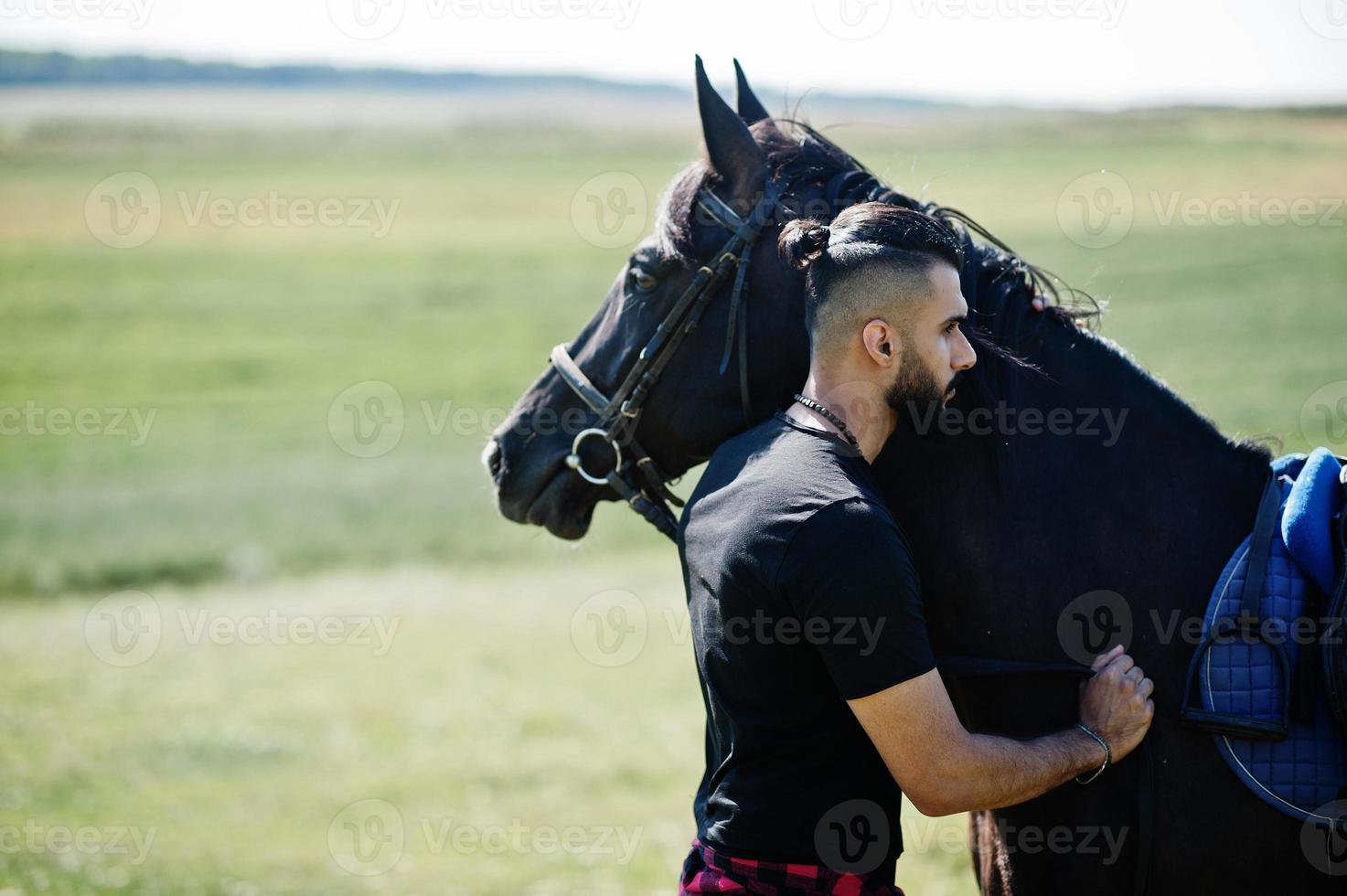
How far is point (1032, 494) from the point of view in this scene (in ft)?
10.4

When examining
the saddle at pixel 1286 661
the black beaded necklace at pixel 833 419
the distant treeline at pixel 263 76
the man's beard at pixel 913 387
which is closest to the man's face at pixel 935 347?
the man's beard at pixel 913 387

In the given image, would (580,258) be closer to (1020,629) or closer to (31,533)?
(31,533)

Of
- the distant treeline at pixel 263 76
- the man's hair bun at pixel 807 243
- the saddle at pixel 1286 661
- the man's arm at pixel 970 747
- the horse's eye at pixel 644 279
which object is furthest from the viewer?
the distant treeline at pixel 263 76

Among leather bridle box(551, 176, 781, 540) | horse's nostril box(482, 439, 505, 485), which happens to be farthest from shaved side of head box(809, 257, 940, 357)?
horse's nostril box(482, 439, 505, 485)

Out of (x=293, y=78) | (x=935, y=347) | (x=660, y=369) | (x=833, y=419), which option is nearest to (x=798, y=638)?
(x=833, y=419)

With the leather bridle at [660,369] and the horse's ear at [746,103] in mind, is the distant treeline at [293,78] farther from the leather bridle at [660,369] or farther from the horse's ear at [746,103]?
the leather bridle at [660,369]

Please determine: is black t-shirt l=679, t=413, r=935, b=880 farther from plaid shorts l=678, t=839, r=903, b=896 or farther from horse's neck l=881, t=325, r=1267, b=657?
horse's neck l=881, t=325, r=1267, b=657

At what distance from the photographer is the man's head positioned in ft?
9.64

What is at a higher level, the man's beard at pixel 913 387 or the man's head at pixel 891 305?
the man's head at pixel 891 305

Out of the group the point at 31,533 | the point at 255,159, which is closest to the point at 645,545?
the point at 31,533

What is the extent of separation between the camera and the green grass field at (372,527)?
7492 mm

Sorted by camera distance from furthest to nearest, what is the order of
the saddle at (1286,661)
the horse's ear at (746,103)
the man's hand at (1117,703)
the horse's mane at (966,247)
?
1. the horse's ear at (746,103)
2. the horse's mane at (966,247)
3. the man's hand at (1117,703)
4. the saddle at (1286,661)

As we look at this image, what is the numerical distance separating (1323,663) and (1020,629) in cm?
73

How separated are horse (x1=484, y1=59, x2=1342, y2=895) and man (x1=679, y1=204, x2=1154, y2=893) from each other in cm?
18
